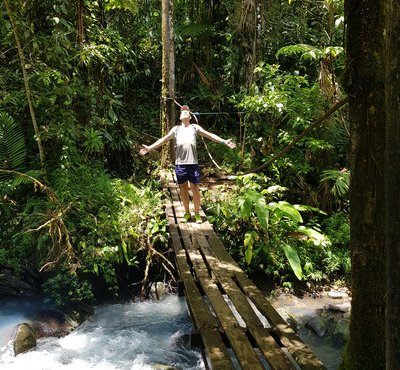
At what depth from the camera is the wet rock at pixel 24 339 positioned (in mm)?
5092

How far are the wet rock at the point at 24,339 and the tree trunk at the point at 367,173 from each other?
12.9 feet

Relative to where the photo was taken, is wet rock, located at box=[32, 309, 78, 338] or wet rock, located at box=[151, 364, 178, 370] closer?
wet rock, located at box=[151, 364, 178, 370]

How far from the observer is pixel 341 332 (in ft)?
19.0

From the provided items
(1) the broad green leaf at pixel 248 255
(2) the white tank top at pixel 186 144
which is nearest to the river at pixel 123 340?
(1) the broad green leaf at pixel 248 255

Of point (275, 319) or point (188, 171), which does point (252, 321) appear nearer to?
point (275, 319)

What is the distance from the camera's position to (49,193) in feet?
22.1

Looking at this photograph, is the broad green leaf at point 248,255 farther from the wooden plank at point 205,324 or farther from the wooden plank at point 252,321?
the wooden plank at point 205,324

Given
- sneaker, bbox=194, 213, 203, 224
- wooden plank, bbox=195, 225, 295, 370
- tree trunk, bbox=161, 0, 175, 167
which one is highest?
tree trunk, bbox=161, 0, 175, 167

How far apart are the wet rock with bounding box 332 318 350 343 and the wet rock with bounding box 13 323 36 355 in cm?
379

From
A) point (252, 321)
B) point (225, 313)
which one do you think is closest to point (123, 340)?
point (225, 313)

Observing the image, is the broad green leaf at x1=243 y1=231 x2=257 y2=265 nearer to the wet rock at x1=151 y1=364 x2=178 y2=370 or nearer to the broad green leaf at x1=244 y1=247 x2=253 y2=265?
Result: the broad green leaf at x1=244 y1=247 x2=253 y2=265

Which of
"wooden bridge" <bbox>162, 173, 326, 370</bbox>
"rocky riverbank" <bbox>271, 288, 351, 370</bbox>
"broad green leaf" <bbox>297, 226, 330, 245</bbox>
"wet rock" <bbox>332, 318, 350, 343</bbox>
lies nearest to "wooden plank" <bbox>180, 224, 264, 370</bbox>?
"wooden bridge" <bbox>162, 173, 326, 370</bbox>

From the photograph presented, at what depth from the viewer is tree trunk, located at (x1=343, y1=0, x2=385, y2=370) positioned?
251 centimetres

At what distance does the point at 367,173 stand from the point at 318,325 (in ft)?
13.1
